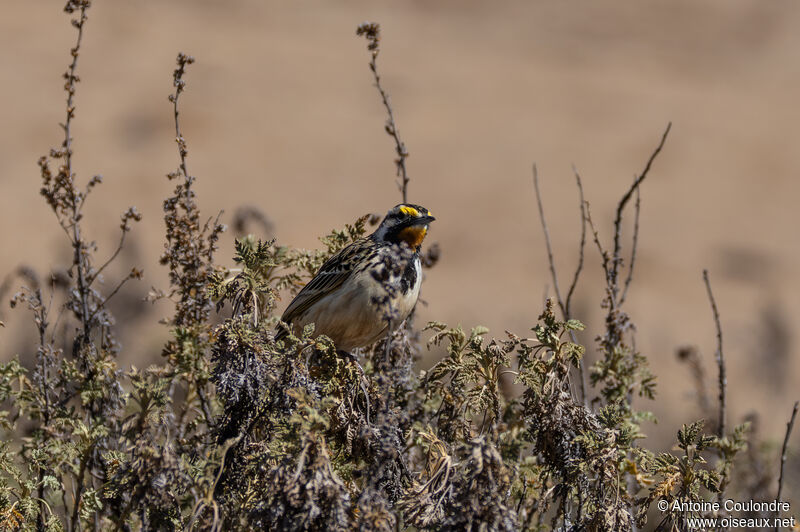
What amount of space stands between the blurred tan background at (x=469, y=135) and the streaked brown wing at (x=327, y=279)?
469 inches

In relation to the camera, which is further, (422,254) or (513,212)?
(513,212)

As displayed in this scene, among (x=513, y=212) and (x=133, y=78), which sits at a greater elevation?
(x=133, y=78)

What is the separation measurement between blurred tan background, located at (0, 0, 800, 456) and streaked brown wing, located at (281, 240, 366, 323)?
11913 mm

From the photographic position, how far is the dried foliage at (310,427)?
3117 millimetres

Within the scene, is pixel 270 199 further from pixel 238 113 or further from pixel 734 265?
pixel 734 265

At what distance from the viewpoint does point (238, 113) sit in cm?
3828

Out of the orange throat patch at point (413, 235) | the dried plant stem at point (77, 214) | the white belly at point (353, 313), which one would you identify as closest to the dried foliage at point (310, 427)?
the dried plant stem at point (77, 214)

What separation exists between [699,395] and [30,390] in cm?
394

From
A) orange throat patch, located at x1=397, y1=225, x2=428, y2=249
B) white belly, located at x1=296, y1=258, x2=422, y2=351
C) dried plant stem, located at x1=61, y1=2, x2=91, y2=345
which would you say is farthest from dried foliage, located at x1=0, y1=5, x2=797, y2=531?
orange throat patch, located at x1=397, y1=225, x2=428, y2=249

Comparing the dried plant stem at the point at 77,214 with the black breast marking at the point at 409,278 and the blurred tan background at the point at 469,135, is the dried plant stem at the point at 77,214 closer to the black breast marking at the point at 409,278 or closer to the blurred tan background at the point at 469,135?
the black breast marking at the point at 409,278

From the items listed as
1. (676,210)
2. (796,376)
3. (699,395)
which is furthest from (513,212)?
(699,395)

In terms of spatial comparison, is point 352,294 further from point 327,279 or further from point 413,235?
point 413,235

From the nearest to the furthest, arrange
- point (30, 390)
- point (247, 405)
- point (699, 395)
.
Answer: point (247, 405), point (30, 390), point (699, 395)

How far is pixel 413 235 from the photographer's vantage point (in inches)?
217
